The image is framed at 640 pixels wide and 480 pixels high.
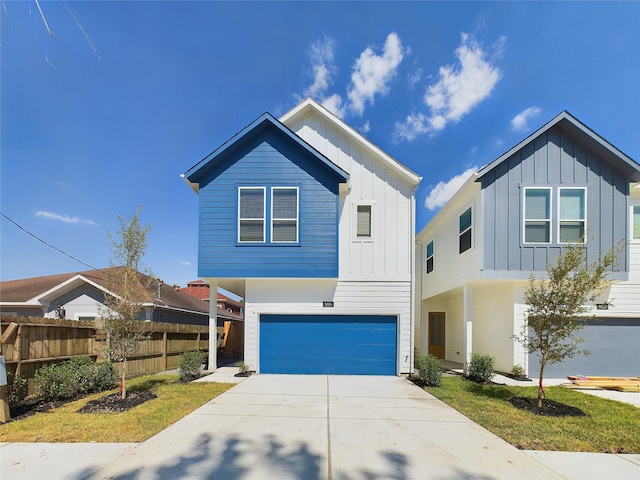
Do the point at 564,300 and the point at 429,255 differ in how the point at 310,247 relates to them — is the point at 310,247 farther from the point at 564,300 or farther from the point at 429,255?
the point at 429,255

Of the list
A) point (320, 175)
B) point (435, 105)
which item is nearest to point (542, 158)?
point (435, 105)

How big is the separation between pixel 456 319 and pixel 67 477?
565 inches

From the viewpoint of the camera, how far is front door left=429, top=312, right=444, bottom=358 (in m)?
16.4

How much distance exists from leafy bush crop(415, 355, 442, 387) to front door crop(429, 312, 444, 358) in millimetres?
7751

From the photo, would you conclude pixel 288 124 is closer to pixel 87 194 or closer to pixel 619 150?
pixel 619 150

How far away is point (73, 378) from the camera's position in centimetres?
731

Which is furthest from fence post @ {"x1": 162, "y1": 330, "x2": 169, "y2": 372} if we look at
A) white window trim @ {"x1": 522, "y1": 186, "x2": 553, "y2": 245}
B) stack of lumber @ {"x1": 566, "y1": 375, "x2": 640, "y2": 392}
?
stack of lumber @ {"x1": 566, "y1": 375, "x2": 640, "y2": 392}

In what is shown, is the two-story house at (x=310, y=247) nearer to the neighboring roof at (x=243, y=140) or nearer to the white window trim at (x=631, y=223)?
the neighboring roof at (x=243, y=140)

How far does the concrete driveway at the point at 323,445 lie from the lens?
154 inches

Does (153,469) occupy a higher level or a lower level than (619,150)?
lower

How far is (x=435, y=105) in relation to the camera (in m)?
14.0

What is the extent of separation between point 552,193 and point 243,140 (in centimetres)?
956

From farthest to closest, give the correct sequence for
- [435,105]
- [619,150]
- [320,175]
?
1. [435,105]
2. [320,175]
3. [619,150]

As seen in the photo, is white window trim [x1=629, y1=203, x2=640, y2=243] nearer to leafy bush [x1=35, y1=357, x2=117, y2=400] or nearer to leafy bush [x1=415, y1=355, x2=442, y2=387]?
leafy bush [x1=415, y1=355, x2=442, y2=387]
